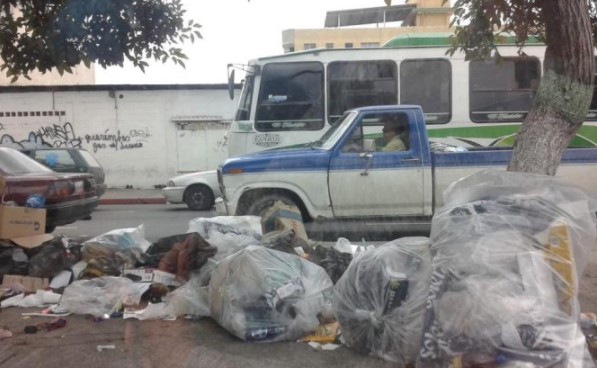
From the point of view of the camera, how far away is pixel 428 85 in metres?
10.8

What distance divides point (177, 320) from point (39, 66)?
97.1 inches

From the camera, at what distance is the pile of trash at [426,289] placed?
11.1 feet

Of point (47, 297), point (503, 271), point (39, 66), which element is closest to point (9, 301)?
point (47, 297)

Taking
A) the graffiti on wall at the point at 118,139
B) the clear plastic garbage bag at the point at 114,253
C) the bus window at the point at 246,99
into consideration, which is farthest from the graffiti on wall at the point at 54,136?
the clear plastic garbage bag at the point at 114,253

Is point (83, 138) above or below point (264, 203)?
above

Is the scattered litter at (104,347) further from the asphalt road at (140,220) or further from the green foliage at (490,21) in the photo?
the asphalt road at (140,220)

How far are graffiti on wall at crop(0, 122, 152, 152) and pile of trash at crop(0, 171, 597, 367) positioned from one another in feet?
53.0

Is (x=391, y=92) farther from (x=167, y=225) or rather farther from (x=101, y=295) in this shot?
(x=101, y=295)

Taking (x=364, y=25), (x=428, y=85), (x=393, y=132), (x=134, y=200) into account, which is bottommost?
(x=134, y=200)

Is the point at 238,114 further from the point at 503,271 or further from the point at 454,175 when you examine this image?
the point at 503,271

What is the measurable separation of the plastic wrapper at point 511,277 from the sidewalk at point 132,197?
15.0 metres

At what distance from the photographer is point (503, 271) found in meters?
3.55

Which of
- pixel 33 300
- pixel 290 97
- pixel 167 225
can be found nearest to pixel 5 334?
pixel 33 300

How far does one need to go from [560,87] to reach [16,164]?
7.10 metres
